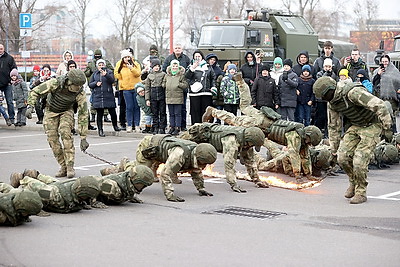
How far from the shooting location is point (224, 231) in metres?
9.20

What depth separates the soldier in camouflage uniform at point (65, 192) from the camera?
9.95 metres

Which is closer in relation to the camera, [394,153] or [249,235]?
[249,235]

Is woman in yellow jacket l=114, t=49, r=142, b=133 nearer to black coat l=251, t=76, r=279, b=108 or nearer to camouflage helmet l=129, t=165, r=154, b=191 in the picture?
black coat l=251, t=76, r=279, b=108

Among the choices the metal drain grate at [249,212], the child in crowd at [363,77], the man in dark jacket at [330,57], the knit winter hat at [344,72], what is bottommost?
the metal drain grate at [249,212]

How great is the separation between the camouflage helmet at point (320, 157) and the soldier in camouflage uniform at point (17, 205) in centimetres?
620

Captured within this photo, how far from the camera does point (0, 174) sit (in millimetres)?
13680

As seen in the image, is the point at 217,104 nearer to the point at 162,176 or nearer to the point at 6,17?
the point at 162,176

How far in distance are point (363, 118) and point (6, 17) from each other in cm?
3752

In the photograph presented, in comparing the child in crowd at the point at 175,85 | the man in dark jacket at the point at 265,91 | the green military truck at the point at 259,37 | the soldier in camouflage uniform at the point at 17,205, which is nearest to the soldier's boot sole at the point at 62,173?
the soldier in camouflage uniform at the point at 17,205

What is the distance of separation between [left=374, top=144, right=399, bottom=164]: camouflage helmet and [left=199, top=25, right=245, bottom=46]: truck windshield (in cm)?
1405

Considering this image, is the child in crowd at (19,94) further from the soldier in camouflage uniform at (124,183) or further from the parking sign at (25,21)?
the soldier in camouflage uniform at (124,183)

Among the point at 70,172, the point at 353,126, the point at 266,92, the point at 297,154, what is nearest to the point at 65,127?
the point at 70,172

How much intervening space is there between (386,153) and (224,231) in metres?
6.85

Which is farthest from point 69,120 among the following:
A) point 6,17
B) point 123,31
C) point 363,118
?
point 123,31
